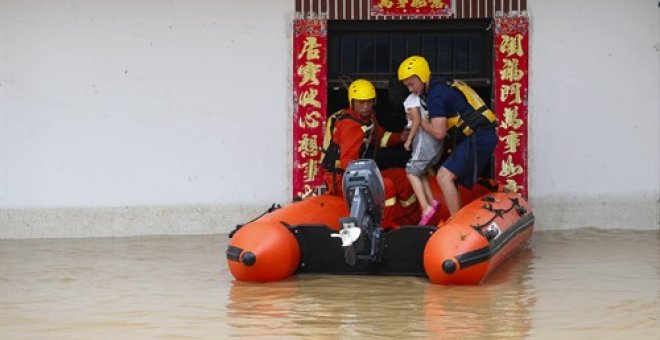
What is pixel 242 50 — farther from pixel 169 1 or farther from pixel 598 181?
pixel 598 181

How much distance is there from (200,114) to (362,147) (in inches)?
75.5

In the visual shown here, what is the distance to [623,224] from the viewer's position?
12.8 meters

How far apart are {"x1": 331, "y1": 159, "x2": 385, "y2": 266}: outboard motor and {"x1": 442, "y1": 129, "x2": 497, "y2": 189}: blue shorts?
106 cm

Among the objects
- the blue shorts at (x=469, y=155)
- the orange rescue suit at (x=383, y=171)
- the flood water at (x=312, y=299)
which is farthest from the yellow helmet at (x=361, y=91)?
the flood water at (x=312, y=299)

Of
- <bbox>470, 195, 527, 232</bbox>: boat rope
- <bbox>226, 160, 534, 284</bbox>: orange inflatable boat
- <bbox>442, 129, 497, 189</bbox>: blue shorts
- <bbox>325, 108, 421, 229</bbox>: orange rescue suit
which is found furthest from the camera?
<bbox>325, 108, 421, 229</bbox>: orange rescue suit

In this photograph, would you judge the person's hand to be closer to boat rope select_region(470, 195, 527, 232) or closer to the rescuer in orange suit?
the rescuer in orange suit

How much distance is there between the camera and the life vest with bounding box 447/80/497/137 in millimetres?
11047

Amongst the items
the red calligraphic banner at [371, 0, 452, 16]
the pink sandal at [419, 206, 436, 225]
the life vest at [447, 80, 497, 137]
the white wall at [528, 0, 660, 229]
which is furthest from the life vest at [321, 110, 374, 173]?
the white wall at [528, 0, 660, 229]

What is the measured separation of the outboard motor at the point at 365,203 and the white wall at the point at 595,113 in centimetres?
298

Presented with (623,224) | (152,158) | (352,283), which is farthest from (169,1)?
(623,224)

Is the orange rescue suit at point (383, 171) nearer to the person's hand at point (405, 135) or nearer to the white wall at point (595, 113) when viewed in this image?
the person's hand at point (405, 135)

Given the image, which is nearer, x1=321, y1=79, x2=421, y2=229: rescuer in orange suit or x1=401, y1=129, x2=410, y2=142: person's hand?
x1=321, y1=79, x2=421, y2=229: rescuer in orange suit

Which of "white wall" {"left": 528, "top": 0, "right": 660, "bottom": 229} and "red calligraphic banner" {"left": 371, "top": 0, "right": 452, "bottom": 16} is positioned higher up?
"red calligraphic banner" {"left": 371, "top": 0, "right": 452, "bottom": 16}

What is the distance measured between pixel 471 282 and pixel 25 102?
5065mm
